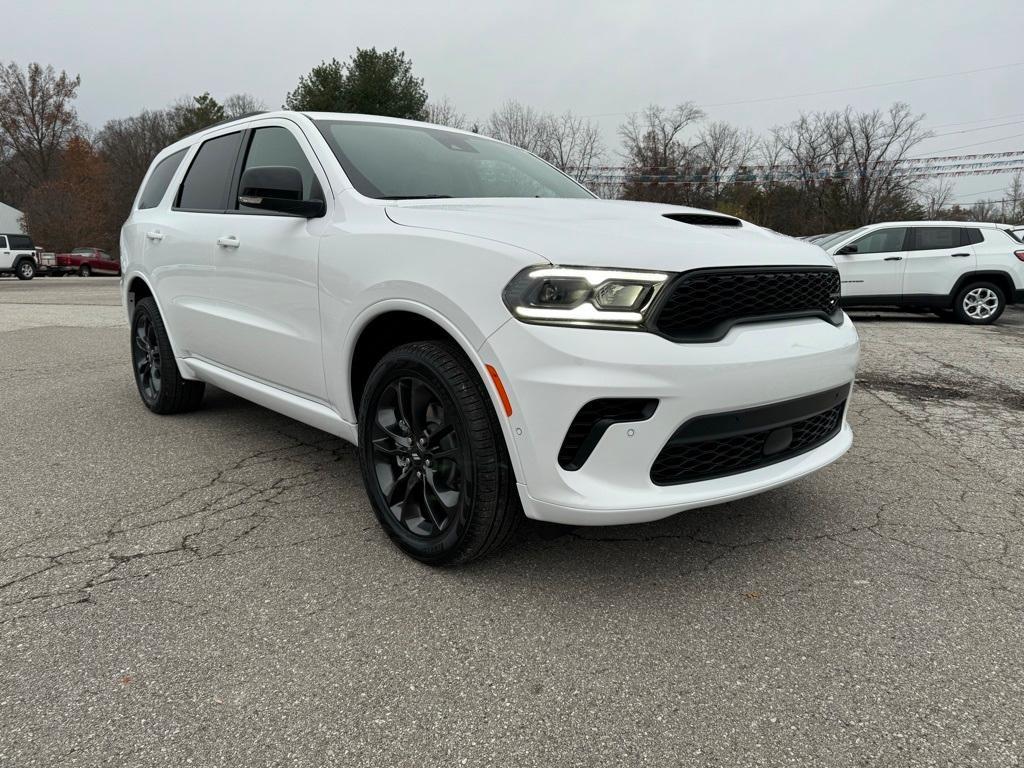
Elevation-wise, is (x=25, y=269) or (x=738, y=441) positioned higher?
(x=738, y=441)

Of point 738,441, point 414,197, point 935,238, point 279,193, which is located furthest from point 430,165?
point 935,238

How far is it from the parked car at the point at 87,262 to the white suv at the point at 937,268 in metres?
38.0

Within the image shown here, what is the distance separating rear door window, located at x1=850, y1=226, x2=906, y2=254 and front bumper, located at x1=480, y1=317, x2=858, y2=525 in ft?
31.8

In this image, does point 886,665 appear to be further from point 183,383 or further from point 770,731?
point 183,383

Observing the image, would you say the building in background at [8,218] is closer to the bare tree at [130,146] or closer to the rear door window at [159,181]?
the bare tree at [130,146]

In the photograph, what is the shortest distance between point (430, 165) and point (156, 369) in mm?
2732

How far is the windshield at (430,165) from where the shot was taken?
296cm

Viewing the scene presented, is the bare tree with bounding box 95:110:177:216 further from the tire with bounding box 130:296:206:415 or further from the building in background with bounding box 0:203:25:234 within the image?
the tire with bounding box 130:296:206:415

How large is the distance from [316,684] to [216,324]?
2403 mm

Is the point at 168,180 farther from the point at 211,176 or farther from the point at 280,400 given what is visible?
the point at 280,400

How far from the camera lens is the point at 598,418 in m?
2.04

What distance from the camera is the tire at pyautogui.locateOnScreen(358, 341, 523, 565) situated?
2.23 m

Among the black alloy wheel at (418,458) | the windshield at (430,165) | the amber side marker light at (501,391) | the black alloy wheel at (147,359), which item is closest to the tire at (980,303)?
the windshield at (430,165)

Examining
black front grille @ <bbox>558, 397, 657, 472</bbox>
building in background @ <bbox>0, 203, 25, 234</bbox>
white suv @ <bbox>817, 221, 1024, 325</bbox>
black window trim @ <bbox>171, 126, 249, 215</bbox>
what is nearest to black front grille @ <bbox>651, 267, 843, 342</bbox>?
black front grille @ <bbox>558, 397, 657, 472</bbox>
